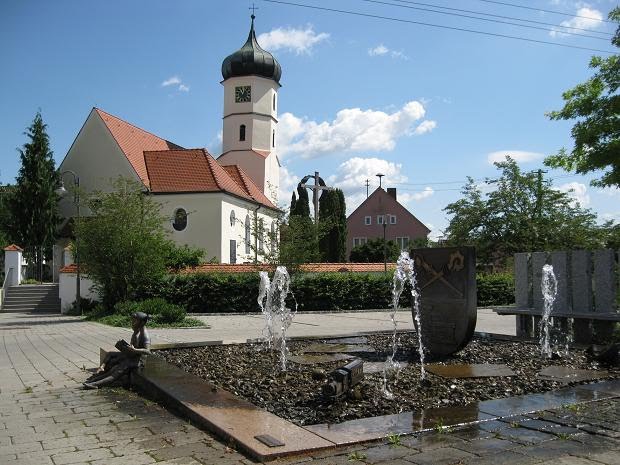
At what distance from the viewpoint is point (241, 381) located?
714cm

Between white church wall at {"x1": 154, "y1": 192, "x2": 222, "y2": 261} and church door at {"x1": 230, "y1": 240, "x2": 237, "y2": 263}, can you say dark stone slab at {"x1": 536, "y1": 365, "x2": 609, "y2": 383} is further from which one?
church door at {"x1": 230, "y1": 240, "x2": 237, "y2": 263}

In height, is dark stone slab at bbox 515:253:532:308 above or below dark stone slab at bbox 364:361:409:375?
above

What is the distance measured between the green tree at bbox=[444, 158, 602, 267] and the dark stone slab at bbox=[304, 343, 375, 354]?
81.7 ft

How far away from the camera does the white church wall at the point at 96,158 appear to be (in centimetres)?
4019

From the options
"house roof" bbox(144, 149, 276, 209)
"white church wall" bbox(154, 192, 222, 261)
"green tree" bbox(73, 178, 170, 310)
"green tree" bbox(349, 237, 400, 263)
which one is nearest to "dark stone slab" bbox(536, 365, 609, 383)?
"green tree" bbox(73, 178, 170, 310)

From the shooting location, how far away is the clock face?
52.6 metres

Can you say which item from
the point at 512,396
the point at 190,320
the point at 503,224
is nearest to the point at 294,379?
the point at 512,396

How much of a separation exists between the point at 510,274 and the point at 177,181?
22.7m

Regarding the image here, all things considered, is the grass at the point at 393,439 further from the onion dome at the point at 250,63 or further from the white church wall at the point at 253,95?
the onion dome at the point at 250,63

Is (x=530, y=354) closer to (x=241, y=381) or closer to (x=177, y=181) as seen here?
(x=241, y=381)

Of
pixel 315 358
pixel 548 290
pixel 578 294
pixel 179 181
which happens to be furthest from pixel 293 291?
pixel 179 181

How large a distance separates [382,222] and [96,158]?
1516 inches

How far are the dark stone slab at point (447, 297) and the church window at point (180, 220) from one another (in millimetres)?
32051

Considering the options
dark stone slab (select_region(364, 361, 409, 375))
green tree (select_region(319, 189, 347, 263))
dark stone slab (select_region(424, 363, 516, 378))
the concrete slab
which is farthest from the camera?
green tree (select_region(319, 189, 347, 263))
